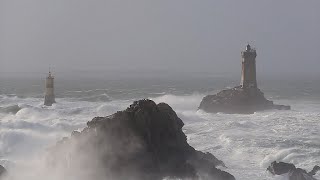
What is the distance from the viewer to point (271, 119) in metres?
48.0

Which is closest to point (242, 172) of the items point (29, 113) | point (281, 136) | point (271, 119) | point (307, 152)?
point (307, 152)

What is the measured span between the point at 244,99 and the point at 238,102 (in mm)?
1139

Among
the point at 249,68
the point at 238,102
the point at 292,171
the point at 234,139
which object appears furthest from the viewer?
the point at 249,68

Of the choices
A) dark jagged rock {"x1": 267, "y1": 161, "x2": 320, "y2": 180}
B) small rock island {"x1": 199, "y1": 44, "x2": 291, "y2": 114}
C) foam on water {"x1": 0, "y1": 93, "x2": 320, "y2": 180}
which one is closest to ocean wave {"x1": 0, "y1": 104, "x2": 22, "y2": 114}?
foam on water {"x1": 0, "y1": 93, "x2": 320, "y2": 180}

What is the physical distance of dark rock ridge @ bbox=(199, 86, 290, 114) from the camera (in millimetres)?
59472

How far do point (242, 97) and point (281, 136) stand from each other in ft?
80.9

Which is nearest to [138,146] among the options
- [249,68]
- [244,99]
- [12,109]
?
[12,109]

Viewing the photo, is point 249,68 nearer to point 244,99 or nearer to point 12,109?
point 244,99

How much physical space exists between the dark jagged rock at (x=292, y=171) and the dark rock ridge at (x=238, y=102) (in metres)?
33.2

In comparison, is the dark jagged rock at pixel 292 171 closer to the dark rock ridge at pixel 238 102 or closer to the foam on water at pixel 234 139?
the foam on water at pixel 234 139

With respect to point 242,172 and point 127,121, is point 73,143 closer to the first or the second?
point 127,121

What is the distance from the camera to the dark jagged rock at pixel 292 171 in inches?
911

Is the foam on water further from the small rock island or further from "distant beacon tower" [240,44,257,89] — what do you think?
"distant beacon tower" [240,44,257,89]

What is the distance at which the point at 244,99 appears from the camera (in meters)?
60.9
